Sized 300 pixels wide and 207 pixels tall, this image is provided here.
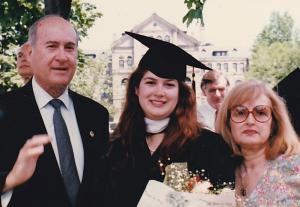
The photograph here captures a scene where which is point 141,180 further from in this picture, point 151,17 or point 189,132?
point 151,17

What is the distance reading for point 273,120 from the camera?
10.4 ft

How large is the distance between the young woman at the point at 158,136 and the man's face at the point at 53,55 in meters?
0.47

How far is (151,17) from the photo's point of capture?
6500 cm

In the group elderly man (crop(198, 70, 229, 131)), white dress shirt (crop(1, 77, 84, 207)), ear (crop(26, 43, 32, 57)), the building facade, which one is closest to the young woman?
white dress shirt (crop(1, 77, 84, 207))

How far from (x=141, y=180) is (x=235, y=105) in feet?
2.43

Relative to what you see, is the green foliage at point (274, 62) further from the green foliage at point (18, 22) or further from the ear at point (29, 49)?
the ear at point (29, 49)

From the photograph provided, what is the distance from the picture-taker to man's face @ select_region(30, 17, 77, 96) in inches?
128

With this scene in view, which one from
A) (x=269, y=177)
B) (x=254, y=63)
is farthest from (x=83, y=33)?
(x=254, y=63)

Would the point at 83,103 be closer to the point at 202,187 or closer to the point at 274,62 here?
the point at 202,187

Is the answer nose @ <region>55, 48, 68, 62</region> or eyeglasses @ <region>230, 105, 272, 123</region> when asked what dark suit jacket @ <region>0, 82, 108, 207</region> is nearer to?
nose @ <region>55, 48, 68, 62</region>

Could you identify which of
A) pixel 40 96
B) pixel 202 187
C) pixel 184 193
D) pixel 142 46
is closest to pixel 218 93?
pixel 40 96

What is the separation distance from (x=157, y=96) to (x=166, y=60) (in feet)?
1.22

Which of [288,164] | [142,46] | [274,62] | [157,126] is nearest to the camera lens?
[288,164]

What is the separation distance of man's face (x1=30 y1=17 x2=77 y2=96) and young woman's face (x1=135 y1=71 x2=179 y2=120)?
494 mm
